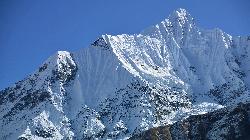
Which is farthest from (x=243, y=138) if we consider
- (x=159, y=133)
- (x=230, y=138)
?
(x=159, y=133)

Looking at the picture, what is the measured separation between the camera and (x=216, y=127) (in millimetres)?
140875

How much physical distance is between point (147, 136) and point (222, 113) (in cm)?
3265

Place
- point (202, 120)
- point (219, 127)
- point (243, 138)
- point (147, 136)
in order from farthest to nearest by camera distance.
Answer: point (147, 136) < point (202, 120) < point (219, 127) < point (243, 138)

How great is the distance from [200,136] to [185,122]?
46.9ft

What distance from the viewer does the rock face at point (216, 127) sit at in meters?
133

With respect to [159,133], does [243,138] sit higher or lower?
lower

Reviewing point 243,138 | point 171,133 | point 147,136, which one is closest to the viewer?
point 243,138

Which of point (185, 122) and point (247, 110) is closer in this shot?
point (247, 110)

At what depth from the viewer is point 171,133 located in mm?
162250

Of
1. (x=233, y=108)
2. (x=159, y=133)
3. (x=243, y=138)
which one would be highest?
(x=159, y=133)

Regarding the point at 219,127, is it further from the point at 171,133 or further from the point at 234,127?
the point at 171,133

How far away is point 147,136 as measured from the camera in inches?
6826

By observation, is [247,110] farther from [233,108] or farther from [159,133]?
[159,133]

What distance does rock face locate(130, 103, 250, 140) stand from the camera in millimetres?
132675
